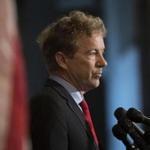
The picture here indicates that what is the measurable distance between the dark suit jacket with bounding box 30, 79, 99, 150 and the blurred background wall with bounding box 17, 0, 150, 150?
4.94ft

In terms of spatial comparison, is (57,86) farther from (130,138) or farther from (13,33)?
(13,33)

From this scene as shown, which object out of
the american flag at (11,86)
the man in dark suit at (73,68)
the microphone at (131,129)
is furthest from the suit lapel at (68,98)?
the american flag at (11,86)

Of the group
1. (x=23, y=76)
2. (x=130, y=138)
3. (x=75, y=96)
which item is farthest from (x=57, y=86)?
(x=23, y=76)

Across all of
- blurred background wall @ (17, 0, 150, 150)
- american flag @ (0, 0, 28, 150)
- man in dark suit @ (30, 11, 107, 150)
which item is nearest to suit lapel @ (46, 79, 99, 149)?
man in dark suit @ (30, 11, 107, 150)

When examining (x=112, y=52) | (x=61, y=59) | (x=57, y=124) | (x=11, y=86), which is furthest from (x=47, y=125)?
(x=112, y=52)

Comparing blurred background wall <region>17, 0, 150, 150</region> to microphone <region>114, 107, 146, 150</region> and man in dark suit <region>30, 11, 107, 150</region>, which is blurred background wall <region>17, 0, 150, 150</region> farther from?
microphone <region>114, 107, 146, 150</region>

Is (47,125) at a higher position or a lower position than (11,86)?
lower

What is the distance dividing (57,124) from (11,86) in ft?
2.78

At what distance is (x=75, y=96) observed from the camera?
1.52m

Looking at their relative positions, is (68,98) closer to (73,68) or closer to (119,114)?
(73,68)

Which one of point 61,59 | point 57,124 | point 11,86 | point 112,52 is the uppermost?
point 11,86

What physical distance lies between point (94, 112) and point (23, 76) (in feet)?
8.27

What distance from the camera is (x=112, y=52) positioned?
2.99 m

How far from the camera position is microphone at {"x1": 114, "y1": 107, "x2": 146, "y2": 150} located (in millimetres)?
1171
